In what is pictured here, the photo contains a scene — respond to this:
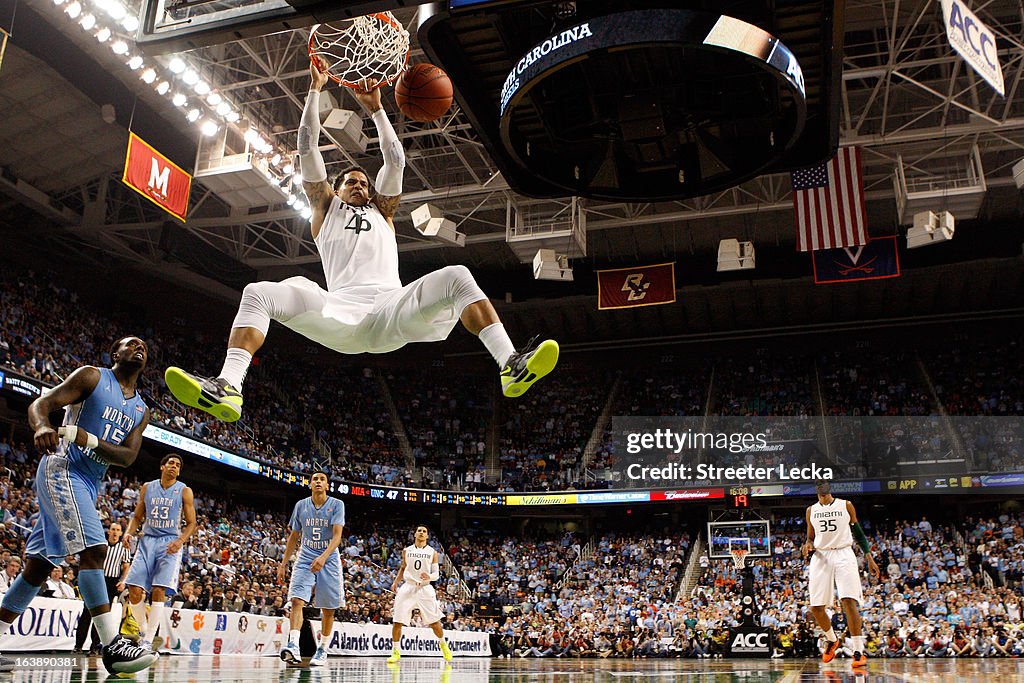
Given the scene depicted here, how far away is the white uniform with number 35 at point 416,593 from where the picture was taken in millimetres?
12453

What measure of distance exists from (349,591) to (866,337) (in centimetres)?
2110

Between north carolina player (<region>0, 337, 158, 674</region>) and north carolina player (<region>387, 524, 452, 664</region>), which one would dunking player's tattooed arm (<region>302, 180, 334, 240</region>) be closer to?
north carolina player (<region>0, 337, 158, 674</region>)

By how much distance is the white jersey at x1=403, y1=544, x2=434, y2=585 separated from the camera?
40.8 feet

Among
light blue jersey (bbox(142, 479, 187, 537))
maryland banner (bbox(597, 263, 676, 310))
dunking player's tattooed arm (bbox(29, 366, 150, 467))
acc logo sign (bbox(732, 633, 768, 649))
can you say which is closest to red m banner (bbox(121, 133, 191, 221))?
maryland banner (bbox(597, 263, 676, 310))

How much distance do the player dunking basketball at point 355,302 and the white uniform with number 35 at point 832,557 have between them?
20.4ft

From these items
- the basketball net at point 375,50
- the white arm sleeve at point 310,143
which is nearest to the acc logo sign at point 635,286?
the basketball net at point 375,50

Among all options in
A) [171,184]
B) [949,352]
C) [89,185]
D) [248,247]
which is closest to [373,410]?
[248,247]

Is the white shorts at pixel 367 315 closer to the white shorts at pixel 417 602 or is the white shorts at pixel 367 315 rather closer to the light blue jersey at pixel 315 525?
the light blue jersey at pixel 315 525

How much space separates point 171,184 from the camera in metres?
18.2

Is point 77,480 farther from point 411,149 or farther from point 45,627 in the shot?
point 411,149

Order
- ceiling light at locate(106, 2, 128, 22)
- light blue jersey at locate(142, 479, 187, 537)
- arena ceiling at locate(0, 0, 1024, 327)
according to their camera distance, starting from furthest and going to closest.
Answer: arena ceiling at locate(0, 0, 1024, 327)
ceiling light at locate(106, 2, 128, 22)
light blue jersey at locate(142, 479, 187, 537)

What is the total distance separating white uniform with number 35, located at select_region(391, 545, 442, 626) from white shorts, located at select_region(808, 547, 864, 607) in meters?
5.36

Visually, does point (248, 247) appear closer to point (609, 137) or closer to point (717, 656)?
point (717, 656)

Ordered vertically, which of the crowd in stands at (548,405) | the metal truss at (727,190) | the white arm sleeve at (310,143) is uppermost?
the metal truss at (727,190)
